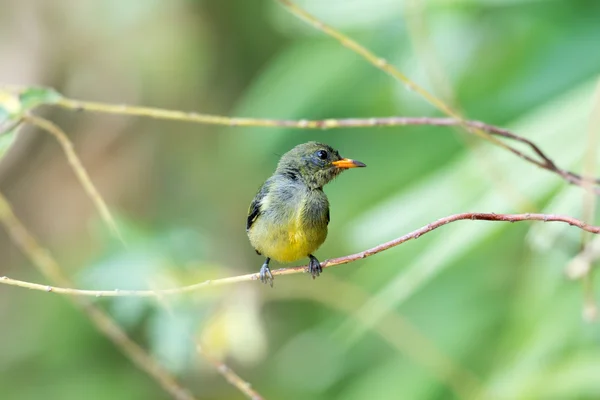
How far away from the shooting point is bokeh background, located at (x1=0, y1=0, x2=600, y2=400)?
3.12 metres

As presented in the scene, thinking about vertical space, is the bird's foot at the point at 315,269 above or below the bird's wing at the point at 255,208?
below

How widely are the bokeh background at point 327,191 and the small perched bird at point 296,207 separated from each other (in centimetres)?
33

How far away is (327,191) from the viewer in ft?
→ 15.5

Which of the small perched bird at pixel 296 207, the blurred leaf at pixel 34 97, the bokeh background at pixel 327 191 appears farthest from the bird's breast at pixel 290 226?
the blurred leaf at pixel 34 97

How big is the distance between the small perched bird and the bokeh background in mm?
329

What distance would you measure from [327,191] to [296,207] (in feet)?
7.79

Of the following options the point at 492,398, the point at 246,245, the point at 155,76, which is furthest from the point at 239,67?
the point at 492,398

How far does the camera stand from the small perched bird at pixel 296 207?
7.39 feet

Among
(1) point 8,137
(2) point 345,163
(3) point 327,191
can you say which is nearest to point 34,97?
(1) point 8,137

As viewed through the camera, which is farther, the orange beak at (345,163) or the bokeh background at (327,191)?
the bokeh background at (327,191)

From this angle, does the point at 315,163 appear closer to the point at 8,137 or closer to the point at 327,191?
the point at 8,137

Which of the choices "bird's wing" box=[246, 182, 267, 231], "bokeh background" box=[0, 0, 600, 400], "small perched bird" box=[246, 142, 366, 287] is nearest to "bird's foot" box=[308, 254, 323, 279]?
"small perched bird" box=[246, 142, 366, 287]

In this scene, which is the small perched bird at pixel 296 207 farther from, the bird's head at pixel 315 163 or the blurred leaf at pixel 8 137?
the blurred leaf at pixel 8 137

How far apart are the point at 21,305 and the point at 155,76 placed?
2.23m
